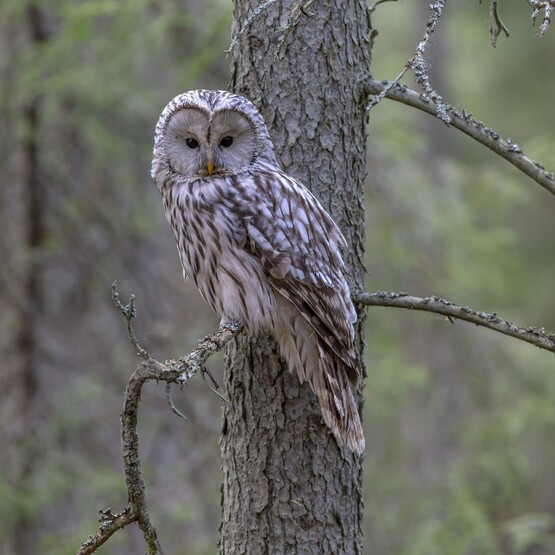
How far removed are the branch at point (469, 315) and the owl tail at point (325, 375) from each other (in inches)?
10.3

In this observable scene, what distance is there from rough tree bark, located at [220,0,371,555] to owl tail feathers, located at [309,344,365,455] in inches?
3.9

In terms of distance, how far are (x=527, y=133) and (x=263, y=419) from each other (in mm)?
10296

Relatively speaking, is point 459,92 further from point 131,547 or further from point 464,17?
point 131,547

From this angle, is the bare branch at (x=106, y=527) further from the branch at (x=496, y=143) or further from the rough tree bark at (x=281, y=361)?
the branch at (x=496, y=143)

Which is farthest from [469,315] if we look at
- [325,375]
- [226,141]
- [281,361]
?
[226,141]

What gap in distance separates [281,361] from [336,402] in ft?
0.89

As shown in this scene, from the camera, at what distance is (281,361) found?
3367 millimetres

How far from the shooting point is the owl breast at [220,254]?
3256mm

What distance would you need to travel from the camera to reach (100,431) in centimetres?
736

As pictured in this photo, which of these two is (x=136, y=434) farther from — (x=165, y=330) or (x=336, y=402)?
(x=165, y=330)

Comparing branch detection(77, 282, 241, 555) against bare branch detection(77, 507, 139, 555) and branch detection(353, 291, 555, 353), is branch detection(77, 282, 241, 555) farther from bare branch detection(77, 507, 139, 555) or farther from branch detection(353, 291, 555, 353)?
branch detection(353, 291, 555, 353)

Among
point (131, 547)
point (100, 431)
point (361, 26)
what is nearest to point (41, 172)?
point (100, 431)

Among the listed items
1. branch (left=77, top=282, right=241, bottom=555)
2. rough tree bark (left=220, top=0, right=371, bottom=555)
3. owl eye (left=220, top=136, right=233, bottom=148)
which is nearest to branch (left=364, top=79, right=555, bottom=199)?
rough tree bark (left=220, top=0, right=371, bottom=555)

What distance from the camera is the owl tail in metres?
3.23
